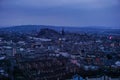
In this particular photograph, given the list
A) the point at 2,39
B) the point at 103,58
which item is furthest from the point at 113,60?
the point at 2,39

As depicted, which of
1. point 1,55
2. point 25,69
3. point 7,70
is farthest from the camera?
point 1,55

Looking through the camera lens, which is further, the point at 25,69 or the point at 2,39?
the point at 2,39

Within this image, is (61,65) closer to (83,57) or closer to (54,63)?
(54,63)

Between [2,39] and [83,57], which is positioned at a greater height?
[2,39]

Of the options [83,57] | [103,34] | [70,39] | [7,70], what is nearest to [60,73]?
[7,70]

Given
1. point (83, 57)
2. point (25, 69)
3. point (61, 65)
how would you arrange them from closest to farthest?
point (25, 69) < point (61, 65) < point (83, 57)

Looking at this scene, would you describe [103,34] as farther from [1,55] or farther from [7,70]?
[7,70]

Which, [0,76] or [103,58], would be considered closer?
[0,76]

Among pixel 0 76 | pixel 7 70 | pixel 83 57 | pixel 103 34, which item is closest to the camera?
pixel 0 76

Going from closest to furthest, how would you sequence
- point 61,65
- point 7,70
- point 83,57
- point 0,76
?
point 0,76 < point 7,70 < point 61,65 < point 83,57
